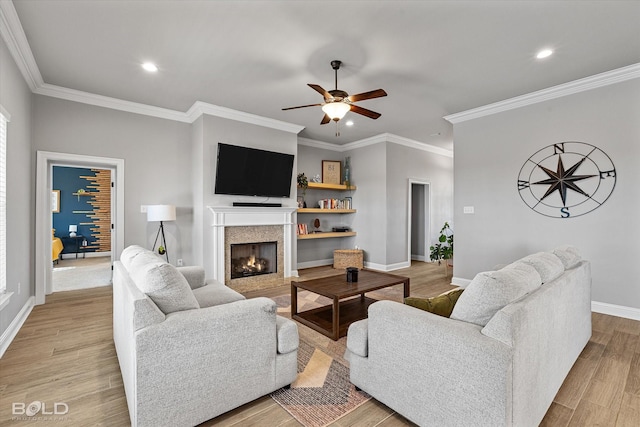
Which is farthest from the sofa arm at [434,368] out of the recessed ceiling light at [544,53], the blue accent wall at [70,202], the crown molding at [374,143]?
the blue accent wall at [70,202]

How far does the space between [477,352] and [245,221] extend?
382 cm

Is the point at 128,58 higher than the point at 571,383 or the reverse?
higher

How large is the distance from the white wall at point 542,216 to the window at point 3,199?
5.41 metres

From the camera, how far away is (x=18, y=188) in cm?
312

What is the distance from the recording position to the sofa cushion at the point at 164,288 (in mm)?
1646

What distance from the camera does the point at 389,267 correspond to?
604 cm

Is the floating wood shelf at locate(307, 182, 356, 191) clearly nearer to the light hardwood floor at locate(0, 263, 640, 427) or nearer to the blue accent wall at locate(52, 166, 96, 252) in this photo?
the light hardwood floor at locate(0, 263, 640, 427)

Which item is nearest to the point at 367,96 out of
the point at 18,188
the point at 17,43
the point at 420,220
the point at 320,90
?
the point at 320,90

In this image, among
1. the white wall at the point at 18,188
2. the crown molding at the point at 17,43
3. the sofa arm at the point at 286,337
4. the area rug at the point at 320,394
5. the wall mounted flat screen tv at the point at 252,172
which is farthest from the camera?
the wall mounted flat screen tv at the point at 252,172

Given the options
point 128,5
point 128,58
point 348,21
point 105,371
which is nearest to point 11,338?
point 105,371

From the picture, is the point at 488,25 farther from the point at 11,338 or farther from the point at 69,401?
the point at 11,338

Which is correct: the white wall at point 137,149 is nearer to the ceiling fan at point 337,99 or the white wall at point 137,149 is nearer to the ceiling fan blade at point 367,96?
the ceiling fan at point 337,99

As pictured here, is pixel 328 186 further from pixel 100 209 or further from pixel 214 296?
pixel 100 209

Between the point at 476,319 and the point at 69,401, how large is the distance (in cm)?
246
